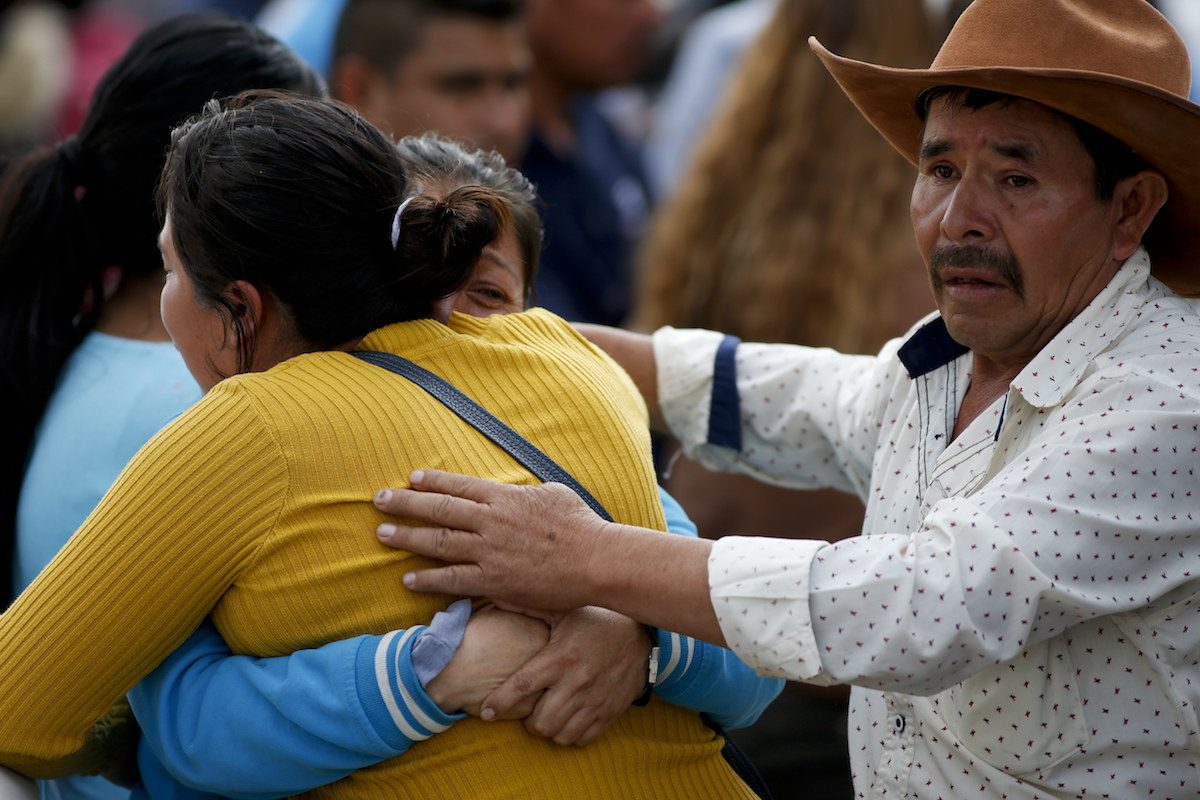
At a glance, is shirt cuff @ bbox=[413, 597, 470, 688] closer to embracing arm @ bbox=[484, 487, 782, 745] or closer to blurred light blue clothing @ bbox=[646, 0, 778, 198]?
embracing arm @ bbox=[484, 487, 782, 745]

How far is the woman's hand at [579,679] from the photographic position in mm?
1692

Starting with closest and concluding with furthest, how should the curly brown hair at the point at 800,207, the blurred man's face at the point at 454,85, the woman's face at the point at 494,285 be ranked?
the woman's face at the point at 494,285, the curly brown hair at the point at 800,207, the blurred man's face at the point at 454,85

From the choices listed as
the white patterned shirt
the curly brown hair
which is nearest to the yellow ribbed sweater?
the white patterned shirt

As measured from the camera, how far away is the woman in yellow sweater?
1.62 m

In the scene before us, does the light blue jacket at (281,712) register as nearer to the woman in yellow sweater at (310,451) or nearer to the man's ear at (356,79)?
the woman in yellow sweater at (310,451)

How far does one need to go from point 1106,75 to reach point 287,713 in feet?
4.78

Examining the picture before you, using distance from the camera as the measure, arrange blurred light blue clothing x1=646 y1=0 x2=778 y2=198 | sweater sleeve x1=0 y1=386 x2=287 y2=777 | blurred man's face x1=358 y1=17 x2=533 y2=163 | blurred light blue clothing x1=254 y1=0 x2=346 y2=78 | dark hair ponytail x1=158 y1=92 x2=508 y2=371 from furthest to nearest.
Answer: blurred light blue clothing x1=646 y1=0 x2=778 y2=198, blurred light blue clothing x1=254 y1=0 x2=346 y2=78, blurred man's face x1=358 y1=17 x2=533 y2=163, dark hair ponytail x1=158 y1=92 x2=508 y2=371, sweater sleeve x1=0 y1=386 x2=287 y2=777

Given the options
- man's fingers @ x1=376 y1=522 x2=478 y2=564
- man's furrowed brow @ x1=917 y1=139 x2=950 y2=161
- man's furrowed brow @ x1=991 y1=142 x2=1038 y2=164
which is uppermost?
man's furrowed brow @ x1=991 y1=142 x2=1038 y2=164

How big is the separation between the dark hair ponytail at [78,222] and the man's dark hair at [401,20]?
2.11m

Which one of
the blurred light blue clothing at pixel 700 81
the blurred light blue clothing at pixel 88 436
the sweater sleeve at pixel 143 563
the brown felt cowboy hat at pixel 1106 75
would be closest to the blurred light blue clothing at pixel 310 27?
the blurred light blue clothing at pixel 700 81

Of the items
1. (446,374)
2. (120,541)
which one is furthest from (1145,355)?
(120,541)

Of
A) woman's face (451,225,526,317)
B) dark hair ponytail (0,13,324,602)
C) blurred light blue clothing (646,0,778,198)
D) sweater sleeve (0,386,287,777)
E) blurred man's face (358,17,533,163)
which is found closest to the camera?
sweater sleeve (0,386,287,777)

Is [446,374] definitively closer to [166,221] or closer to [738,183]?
[166,221]

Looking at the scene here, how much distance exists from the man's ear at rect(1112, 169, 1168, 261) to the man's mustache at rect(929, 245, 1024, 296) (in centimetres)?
17
